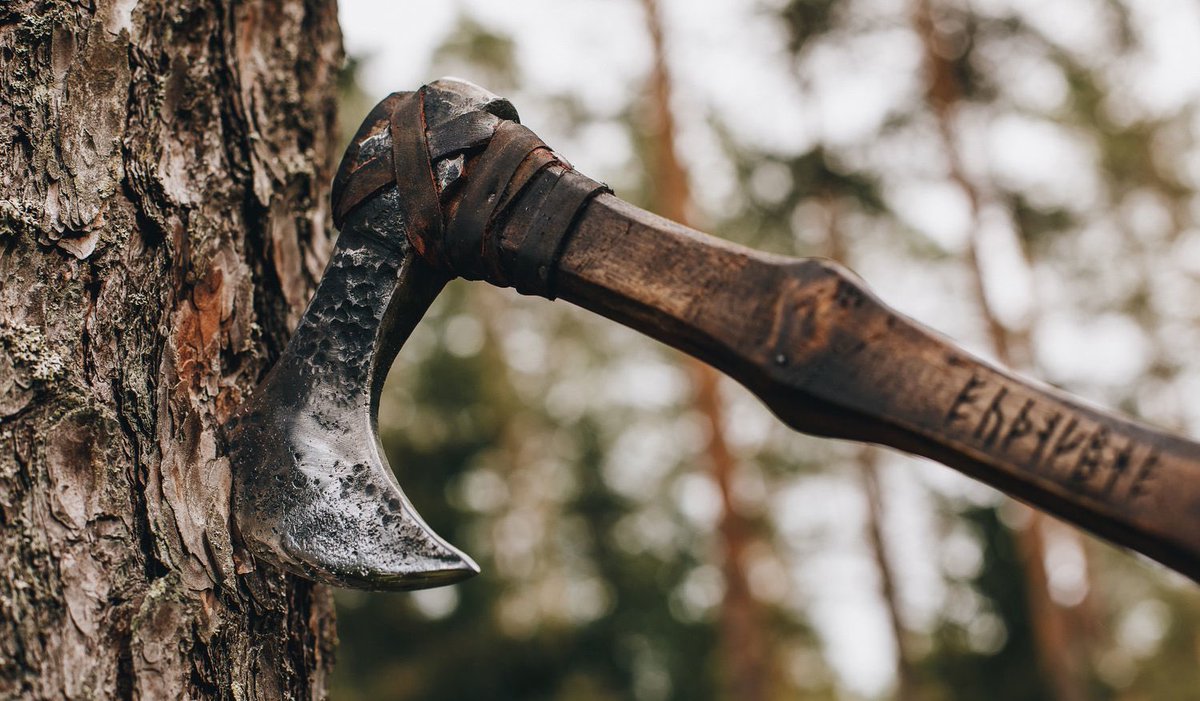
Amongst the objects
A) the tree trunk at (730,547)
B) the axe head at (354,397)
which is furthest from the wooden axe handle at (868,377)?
the tree trunk at (730,547)

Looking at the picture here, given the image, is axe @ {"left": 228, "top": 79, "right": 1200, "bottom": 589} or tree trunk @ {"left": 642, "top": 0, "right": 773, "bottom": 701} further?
tree trunk @ {"left": 642, "top": 0, "right": 773, "bottom": 701}

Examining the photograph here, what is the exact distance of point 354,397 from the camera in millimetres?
1118

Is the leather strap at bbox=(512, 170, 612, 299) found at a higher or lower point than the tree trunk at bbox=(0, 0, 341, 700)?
higher

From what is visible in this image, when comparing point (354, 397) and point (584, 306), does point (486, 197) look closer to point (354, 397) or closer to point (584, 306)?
point (584, 306)

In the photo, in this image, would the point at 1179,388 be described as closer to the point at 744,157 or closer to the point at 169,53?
the point at 744,157

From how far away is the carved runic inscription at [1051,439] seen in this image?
892 millimetres

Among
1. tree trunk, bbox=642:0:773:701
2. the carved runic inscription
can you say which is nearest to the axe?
the carved runic inscription

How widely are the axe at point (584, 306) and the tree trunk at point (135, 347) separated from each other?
87mm

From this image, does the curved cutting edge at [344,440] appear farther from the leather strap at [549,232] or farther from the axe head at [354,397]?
the leather strap at [549,232]

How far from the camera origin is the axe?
2.98ft

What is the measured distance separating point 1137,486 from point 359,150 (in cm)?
96

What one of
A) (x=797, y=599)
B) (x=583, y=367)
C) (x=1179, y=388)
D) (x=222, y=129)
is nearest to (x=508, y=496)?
(x=583, y=367)

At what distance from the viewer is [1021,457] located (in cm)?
91

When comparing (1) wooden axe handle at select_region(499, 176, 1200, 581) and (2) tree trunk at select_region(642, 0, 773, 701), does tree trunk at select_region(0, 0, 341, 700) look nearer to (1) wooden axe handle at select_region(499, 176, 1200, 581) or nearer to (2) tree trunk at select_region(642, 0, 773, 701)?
(1) wooden axe handle at select_region(499, 176, 1200, 581)
